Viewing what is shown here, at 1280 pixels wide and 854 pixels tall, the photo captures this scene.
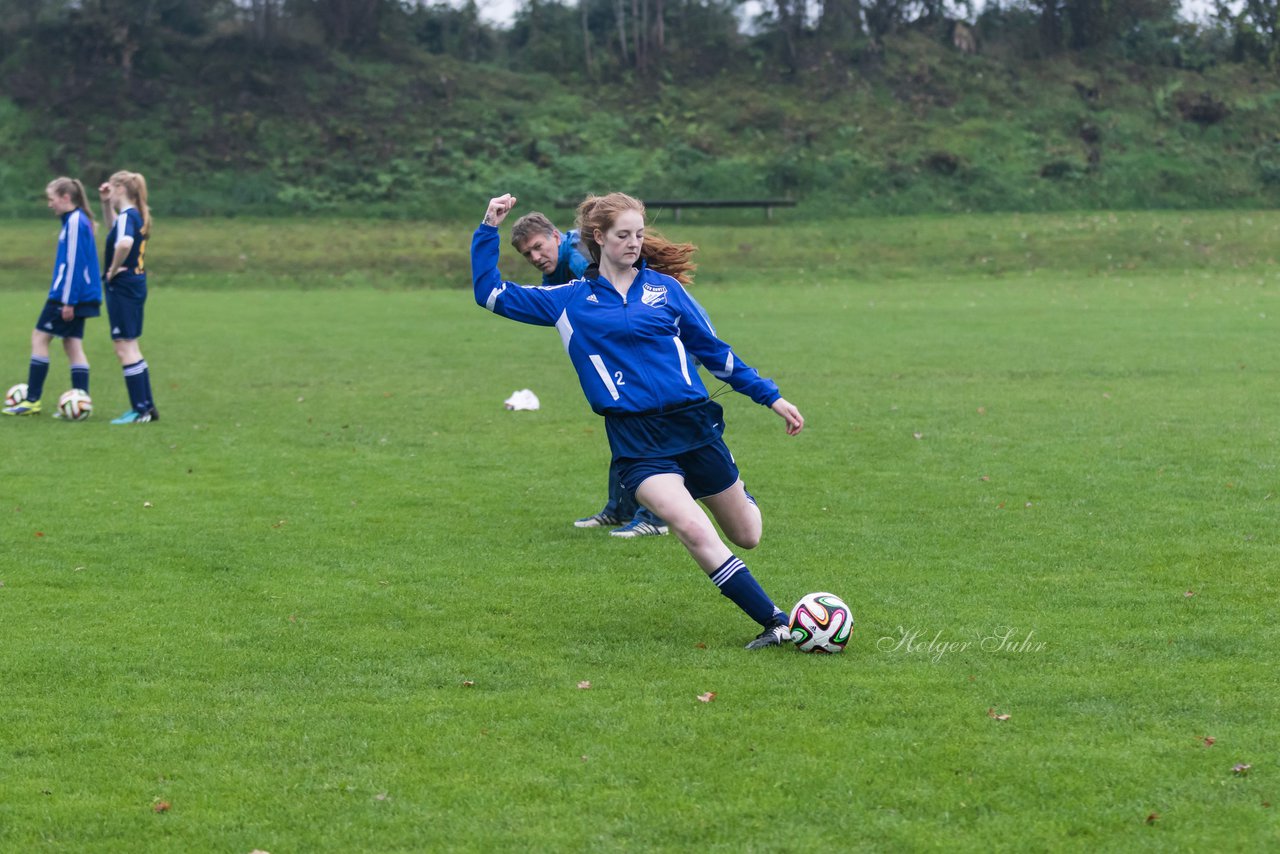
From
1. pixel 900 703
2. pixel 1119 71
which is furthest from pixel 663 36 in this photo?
pixel 900 703

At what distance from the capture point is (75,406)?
46.1 feet

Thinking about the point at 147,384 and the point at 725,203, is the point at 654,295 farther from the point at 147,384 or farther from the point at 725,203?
the point at 725,203

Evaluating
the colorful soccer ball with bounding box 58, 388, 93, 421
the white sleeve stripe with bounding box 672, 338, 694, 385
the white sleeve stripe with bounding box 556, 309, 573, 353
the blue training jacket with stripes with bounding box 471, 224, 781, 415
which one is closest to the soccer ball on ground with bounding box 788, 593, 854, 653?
the blue training jacket with stripes with bounding box 471, 224, 781, 415

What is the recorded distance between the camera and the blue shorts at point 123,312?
13.6 meters

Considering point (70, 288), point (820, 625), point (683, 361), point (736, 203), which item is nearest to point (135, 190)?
point (70, 288)

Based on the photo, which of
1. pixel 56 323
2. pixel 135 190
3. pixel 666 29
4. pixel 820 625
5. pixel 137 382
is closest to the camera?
pixel 820 625

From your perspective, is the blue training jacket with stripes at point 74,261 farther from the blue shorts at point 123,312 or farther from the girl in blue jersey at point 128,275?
the blue shorts at point 123,312

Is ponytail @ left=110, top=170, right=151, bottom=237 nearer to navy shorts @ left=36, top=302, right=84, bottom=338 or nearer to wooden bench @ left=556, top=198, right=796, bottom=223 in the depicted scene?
navy shorts @ left=36, top=302, right=84, bottom=338

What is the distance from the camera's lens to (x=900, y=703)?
18.3ft

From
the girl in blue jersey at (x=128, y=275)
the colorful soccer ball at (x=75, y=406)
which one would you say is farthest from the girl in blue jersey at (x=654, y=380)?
the colorful soccer ball at (x=75, y=406)

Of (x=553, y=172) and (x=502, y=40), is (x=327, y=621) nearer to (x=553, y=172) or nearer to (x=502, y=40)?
(x=553, y=172)

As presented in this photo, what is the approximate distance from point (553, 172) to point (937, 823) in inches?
1567

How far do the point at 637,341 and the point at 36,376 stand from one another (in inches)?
394

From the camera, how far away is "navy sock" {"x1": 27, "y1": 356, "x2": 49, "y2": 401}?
14.5m
